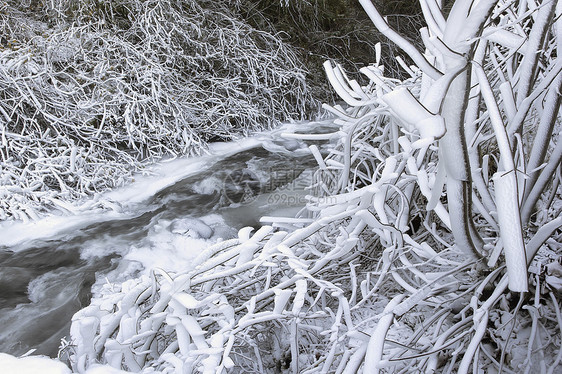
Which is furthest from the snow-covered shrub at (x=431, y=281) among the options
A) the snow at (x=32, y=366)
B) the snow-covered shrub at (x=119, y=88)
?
the snow-covered shrub at (x=119, y=88)

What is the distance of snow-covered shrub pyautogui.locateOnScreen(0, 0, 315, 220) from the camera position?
4.11 m

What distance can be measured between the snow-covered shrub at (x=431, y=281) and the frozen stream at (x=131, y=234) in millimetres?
1121

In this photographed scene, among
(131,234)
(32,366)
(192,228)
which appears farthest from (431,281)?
(131,234)

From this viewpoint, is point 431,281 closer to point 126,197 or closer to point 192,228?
point 192,228

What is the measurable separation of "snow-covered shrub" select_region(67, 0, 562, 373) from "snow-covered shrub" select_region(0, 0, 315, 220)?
2.65m

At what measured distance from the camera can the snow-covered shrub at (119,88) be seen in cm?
411

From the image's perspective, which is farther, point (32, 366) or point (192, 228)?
point (192, 228)

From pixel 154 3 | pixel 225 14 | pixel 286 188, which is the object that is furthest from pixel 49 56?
pixel 286 188

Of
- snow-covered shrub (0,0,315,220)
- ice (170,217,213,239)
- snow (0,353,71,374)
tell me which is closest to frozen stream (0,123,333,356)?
ice (170,217,213,239)

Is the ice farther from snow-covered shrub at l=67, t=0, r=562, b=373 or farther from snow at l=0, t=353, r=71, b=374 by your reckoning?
snow at l=0, t=353, r=71, b=374

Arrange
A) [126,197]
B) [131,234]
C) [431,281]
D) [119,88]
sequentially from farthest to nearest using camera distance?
[119,88], [126,197], [131,234], [431,281]

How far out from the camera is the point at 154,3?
5.78m

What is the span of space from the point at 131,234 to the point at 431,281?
2.61m

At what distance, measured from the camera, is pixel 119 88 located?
194 inches
